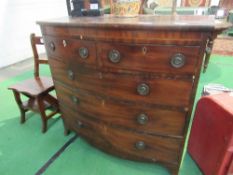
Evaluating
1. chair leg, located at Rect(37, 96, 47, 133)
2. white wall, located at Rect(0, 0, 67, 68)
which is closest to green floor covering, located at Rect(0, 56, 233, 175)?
chair leg, located at Rect(37, 96, 47, 133)

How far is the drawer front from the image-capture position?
1.29 m

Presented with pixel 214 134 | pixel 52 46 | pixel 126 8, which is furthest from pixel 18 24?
pixel 214 134

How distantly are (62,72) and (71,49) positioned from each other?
262 millimetres

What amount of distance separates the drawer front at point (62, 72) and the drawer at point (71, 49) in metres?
0.05

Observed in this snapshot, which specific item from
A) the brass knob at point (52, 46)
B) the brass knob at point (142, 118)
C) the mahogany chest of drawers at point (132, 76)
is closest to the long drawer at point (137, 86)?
the mahogany chest of drawers at point (132, 76)

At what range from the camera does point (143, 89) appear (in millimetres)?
1036

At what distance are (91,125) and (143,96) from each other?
0.55 meters

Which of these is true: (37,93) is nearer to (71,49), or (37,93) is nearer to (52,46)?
(52,46)

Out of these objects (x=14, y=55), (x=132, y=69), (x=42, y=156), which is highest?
(x=132, y=69)

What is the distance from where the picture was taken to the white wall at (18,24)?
3.43m

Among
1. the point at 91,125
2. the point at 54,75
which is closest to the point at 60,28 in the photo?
the point at 54,75

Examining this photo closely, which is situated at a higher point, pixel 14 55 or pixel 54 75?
pixel 54 75

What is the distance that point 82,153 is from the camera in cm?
161

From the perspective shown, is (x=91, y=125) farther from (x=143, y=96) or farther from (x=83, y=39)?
(x=83, y=39)
